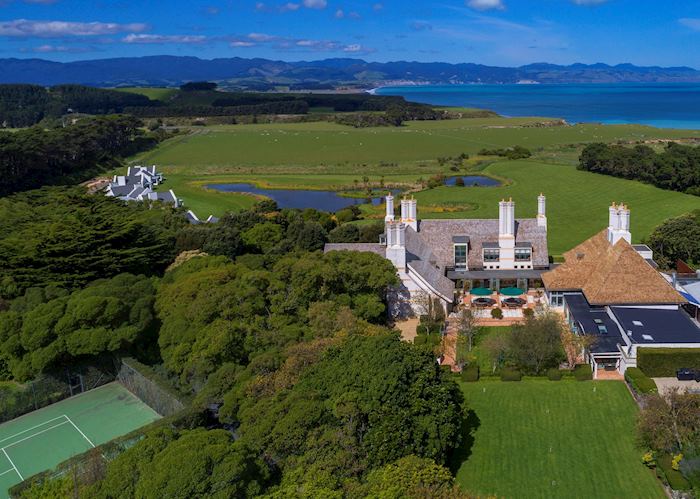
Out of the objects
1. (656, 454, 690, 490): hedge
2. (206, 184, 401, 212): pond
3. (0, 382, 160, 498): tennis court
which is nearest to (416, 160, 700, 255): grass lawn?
(206, 184, 401, 212): pond

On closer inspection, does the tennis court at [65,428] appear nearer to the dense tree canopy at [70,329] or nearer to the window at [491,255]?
the dense tree canopy at [70,329]

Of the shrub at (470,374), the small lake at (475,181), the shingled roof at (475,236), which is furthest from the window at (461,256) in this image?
the small lake at (475,181)

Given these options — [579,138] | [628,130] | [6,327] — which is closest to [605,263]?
[6,327]

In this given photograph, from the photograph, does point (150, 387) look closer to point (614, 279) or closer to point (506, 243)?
point (614, 279)

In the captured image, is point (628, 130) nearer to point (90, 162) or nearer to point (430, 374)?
point (90, 162)

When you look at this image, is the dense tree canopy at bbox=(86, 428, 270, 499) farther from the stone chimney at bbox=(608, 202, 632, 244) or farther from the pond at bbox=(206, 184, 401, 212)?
the pond at bbox=(206, 184, 401, 212)

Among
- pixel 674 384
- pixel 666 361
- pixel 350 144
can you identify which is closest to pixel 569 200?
pixel 666 361
